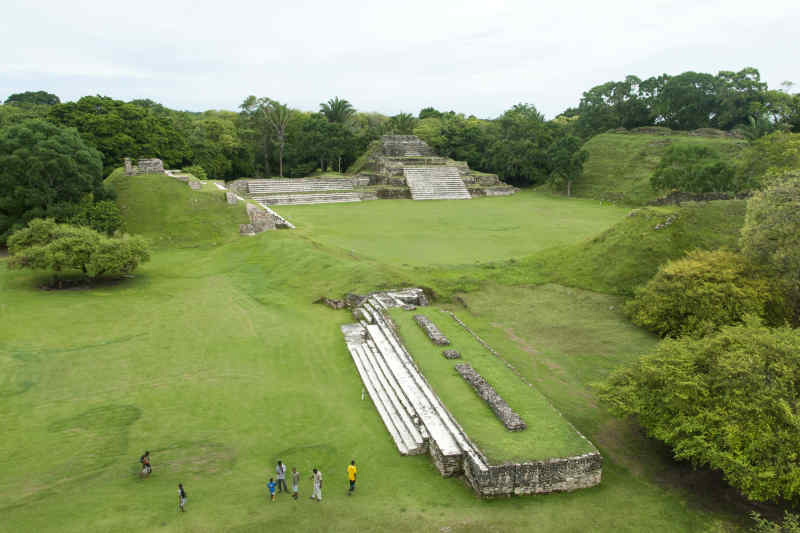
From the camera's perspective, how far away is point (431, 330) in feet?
49.4

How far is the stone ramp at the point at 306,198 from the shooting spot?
130ft

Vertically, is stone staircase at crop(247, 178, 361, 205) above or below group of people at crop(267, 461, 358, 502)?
above

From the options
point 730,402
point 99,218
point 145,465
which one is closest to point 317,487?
point 145,465

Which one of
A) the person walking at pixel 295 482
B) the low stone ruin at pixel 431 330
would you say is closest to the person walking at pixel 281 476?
the person walking at pixel 295 482

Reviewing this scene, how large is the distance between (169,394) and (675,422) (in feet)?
38.4

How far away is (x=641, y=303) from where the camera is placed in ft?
55.7

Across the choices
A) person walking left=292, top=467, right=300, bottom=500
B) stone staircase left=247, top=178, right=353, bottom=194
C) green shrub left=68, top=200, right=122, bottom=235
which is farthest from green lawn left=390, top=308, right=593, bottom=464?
stone staircase left=247, top=178, right=353, bottom=194

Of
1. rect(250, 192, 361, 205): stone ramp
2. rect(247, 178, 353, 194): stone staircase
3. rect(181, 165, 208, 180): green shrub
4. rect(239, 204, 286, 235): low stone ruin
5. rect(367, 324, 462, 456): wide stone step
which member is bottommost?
rect(367, 324, 462, 456): wide stone step

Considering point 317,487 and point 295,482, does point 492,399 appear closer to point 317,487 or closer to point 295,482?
point 317,487

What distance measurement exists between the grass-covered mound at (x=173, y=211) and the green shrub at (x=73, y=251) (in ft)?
18.9

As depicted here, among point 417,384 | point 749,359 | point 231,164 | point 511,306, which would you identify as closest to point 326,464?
point 417,384

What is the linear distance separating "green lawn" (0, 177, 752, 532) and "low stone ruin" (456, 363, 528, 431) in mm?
499

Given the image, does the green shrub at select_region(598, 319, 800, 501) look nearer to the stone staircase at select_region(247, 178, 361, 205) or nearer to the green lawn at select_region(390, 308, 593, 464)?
the green lawn at select_region(390, 308, 593, 464)

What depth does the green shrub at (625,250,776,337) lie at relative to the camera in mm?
14734
